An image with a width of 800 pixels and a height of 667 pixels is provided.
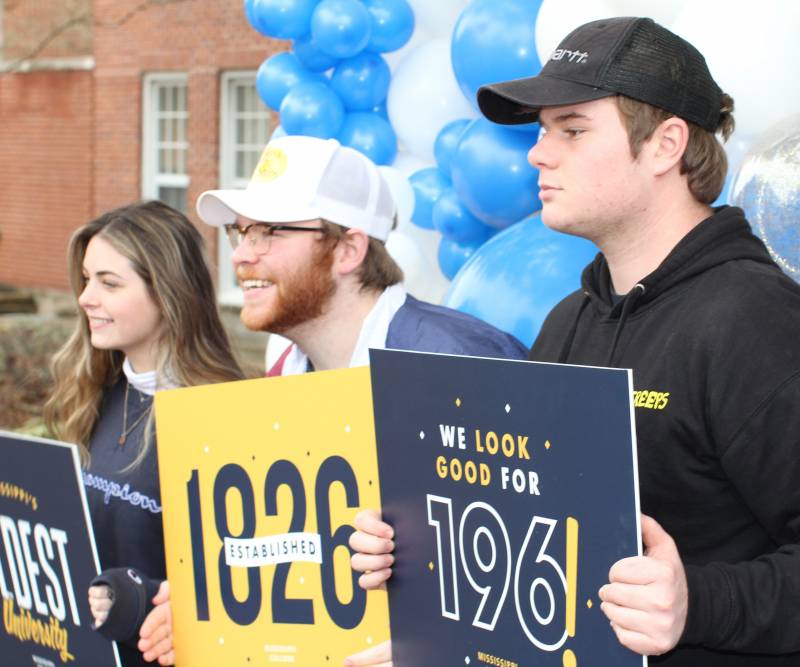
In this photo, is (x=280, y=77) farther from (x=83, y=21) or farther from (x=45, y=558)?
(x=83, y=21)

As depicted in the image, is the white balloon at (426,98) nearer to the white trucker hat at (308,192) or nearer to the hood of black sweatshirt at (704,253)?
the white trucker hat at (308,192)

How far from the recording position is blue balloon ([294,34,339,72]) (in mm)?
4766

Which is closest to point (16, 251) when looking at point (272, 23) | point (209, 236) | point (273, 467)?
point (209, 236)

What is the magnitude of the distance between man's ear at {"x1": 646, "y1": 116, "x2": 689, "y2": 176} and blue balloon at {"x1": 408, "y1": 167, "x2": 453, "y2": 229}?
8.01 ft

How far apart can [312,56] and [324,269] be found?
2145 mm

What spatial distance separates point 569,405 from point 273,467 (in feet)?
2.68

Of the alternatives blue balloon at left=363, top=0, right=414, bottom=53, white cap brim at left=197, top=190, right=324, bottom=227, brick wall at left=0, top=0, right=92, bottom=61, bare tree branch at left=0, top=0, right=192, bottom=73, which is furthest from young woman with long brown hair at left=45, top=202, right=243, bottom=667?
brick wall at left=0, top=0, right=92, bottom=61

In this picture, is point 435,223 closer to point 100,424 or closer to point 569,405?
point 100,424

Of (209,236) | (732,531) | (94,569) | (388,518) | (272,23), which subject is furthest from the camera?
(209,236)

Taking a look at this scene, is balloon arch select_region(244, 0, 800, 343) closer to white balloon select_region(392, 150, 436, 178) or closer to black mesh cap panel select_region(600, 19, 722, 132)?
white balloon select_region(392, 150, 436, 178)

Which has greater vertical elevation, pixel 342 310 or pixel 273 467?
pixel 342 310

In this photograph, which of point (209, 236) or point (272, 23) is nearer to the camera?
point (272, 23)

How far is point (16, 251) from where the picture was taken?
16094 mm

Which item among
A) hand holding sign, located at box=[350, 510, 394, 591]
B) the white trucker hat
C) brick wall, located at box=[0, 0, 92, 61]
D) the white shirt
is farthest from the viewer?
brick wall, located at box=[0, 0, 92, 61]
